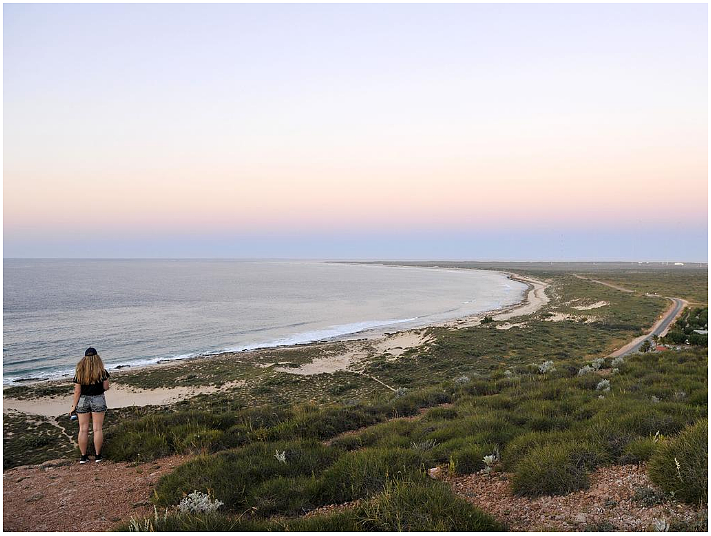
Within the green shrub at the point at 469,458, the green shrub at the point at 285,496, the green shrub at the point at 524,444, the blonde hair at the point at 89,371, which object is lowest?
the green shrub at the point at 285,496

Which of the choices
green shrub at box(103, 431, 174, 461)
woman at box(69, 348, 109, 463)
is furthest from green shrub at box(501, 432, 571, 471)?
woman at box(69, 348, 109, 463)

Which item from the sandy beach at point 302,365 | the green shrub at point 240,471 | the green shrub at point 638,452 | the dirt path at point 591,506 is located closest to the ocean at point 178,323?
the sandy beach at point 302,365

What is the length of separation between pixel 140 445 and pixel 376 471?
20.1 ft

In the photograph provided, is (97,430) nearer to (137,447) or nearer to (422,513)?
(137,447)

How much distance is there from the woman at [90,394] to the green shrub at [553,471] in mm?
8450

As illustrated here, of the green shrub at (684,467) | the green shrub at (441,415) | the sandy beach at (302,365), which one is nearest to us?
the green shrub at (684,467)

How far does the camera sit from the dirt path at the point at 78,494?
668 cm

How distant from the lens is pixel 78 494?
305 inches

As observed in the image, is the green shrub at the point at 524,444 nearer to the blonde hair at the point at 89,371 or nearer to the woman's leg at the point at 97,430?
the blonde hair at the point at 89,371

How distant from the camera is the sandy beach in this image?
17906 millimetres

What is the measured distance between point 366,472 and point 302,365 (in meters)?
18.7

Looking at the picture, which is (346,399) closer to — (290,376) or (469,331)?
(290,376)

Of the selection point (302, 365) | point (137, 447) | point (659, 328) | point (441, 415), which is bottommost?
point (302, 365)

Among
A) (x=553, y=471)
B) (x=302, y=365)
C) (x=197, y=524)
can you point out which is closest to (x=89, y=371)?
(x=197, y=524)
